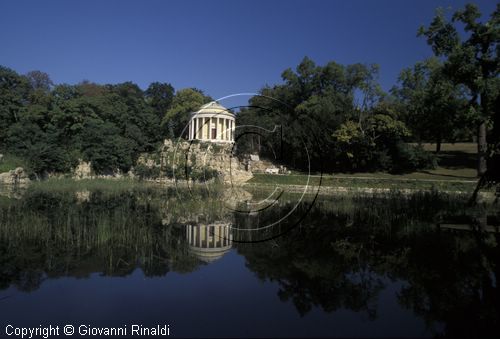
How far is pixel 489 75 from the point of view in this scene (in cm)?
3095

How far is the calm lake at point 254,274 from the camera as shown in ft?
19.8

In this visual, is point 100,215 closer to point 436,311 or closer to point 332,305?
point 332,305

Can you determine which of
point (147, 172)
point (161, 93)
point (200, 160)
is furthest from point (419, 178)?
point (161, 93)

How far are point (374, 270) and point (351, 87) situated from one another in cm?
4457

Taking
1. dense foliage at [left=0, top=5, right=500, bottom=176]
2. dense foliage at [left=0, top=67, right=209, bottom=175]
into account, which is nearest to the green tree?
dense foliage at [left=0, top=5, right=500, bottom=176]

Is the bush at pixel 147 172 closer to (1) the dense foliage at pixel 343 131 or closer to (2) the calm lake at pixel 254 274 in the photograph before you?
(1) the dense foliage at pixel 343 131

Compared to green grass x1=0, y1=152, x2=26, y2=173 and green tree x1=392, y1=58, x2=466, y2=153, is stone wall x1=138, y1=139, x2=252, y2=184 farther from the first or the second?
green tree x1=392, y1=58, x2=466, y2=153

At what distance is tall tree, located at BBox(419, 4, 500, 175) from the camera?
29.5 metres

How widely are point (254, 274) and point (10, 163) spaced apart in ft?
122

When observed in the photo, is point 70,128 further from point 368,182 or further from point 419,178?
point 419,178

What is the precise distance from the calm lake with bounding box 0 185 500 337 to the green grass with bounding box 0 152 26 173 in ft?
80.4

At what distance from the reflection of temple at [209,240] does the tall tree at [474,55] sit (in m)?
25.5

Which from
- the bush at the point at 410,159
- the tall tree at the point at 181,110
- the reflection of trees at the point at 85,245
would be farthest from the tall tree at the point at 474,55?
the tall tree at the point at 181,110

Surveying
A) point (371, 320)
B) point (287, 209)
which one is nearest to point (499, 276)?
point (371, 320)
